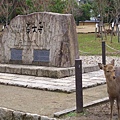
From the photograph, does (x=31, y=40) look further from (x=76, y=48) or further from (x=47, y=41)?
(x=76, y=48)

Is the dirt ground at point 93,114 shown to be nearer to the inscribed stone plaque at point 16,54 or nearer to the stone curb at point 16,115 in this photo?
the stone curb at point 16,115

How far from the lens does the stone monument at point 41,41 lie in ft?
34.3

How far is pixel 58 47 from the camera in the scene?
10.5 metres

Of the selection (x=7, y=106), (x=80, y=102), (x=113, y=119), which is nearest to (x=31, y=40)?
(x=7, y=106)

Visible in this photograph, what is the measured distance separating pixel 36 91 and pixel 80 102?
2.36 meters

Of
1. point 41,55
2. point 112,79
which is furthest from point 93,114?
point 41,55

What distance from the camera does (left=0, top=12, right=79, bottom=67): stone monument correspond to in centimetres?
1045

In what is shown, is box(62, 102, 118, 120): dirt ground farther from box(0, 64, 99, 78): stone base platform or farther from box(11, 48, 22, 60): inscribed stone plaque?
box(11, 48, 22, 60): inscribed stone plaque

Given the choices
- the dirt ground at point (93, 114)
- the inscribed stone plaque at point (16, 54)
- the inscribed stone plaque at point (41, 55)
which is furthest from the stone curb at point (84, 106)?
the inscribed stone plaque at point (16, 54)

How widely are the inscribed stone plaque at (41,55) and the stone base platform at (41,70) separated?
0.35 m

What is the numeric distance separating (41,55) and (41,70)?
94 centimetres

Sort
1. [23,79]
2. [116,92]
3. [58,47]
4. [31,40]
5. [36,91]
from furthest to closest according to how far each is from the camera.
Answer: [31,40] < [58,47] < [23,79] < [36,91] < [116,92]

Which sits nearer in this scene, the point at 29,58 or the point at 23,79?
the point at 23,79

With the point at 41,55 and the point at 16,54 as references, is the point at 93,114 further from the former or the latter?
the point at 16,54
